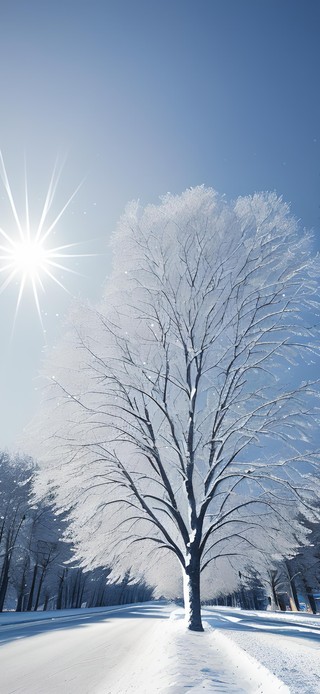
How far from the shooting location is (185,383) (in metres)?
8.93

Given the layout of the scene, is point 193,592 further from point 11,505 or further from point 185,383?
point 11,505

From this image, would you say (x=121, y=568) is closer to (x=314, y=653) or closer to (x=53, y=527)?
(x=314, y=653)

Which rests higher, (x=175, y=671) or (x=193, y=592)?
(x=193, y=592)

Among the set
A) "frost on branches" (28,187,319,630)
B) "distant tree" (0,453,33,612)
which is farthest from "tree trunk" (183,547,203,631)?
"distant tree" (0,453,33,612)

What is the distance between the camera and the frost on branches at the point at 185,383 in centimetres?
755

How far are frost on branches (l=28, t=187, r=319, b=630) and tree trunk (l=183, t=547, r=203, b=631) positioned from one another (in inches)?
1.1

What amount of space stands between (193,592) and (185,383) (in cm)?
474

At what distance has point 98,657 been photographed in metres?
6.02

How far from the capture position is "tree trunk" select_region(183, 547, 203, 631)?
749 cm

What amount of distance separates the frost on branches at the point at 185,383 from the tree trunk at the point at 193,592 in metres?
0.03

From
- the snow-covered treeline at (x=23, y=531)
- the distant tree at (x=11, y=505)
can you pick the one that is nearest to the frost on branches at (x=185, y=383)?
the snow-covered treeline at (x=23, y=531)

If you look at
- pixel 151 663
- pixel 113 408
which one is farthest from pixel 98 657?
pixel 113 408

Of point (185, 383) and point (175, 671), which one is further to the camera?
point (185, 383)

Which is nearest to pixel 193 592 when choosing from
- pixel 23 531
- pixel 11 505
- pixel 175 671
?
pixel 175 671
